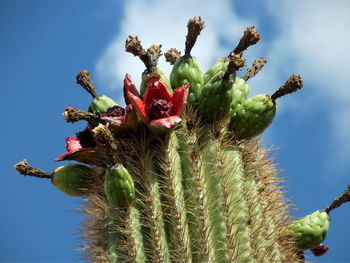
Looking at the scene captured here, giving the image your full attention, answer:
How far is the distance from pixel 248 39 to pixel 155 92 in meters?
0.81

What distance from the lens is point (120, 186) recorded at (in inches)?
134

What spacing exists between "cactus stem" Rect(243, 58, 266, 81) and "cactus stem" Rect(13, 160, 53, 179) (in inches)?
69.1

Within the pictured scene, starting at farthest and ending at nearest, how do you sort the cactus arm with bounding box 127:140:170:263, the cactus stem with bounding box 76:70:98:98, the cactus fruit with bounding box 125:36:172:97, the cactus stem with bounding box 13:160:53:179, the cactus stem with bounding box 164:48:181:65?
the cactus stem with bounding box 164:48:181:65 → the cactus stem with bounding box 76:70:98:98 → the cactus stem with bounding box 13:160:53:179 → the cactus fruit with bounding box 125:36:172:97 → the cactus arm with bounding box 127:140:170:263

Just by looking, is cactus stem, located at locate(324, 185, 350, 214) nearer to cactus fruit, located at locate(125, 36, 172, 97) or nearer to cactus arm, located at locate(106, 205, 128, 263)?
cactus fruit, located at locate(125, 36, 172, 97)

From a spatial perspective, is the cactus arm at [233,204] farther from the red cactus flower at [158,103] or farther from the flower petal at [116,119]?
the flower petal at [116,119]

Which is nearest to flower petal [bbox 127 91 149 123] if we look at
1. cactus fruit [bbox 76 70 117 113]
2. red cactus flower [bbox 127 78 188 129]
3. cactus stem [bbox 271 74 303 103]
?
red cactus flower [bbox 127 78 188 129]

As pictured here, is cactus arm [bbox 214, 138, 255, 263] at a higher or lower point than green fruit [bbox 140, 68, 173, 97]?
lower

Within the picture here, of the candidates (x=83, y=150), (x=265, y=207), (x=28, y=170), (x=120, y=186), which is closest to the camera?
(x=120, y=186)

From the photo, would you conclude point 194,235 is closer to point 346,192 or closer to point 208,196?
point 208,196

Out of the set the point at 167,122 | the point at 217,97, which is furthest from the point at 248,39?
the point at 167,122

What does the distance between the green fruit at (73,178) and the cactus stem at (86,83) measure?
645mm

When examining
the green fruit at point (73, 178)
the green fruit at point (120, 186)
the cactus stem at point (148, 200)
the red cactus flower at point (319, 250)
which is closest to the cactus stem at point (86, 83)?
the green fruit at point (73, 178)

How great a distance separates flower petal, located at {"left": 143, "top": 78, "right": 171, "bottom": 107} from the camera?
148 inches

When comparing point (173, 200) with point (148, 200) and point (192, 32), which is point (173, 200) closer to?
point (148, 200)
